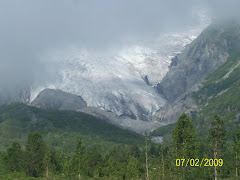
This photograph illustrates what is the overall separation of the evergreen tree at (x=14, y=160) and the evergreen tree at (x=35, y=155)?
10.6 feet

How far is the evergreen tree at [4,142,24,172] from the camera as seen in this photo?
602ft

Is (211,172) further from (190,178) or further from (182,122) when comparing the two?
(182,122)

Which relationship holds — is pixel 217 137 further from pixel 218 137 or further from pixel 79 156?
pixel 79 156

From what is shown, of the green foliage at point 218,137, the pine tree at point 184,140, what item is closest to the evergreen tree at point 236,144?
the pine tree at point 184,140

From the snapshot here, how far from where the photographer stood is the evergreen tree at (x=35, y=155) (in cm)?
18488

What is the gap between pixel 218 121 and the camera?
358ft

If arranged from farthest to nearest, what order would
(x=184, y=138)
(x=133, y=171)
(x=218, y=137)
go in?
(x=133, y=171) → (x=184, y=138) → (x=218, y=137)

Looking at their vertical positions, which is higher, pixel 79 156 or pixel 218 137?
pixel 218 137

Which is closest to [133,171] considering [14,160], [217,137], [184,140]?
[184,140]

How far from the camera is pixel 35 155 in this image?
188 meters

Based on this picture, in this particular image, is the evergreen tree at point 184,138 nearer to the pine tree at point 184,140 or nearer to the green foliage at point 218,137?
the pine tree at point 184,140

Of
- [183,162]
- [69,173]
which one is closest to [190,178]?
[183,162]

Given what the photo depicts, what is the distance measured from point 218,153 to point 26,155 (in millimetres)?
100222

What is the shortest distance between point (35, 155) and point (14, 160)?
29.3 feet
